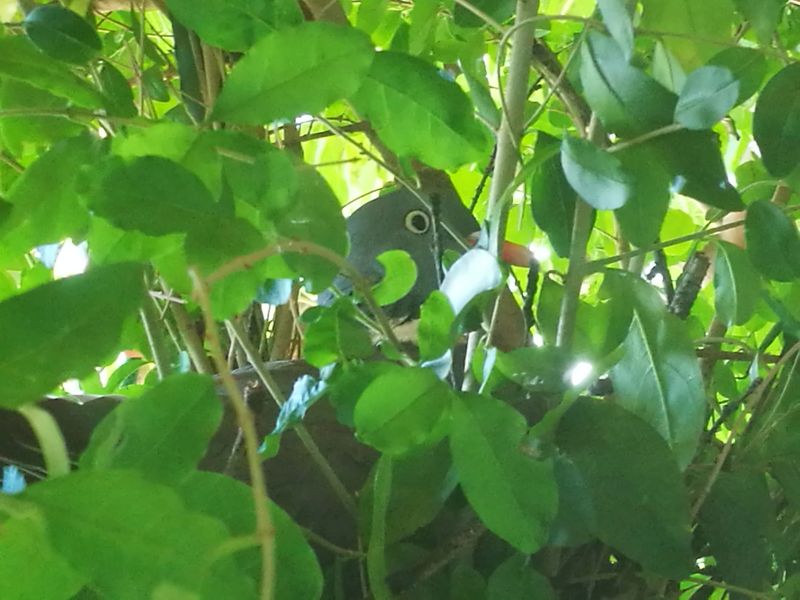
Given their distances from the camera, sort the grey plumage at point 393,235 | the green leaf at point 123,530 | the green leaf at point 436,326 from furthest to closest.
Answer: the grey plumage at point 393,235 → the green leaf at point 436,326 → the green leaf at point 123,530

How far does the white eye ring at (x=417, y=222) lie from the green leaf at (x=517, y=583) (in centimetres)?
43

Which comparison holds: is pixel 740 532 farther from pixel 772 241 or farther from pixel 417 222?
pixel 417 222

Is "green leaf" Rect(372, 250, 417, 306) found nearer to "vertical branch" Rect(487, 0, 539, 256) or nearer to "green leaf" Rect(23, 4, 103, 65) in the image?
"vertical branch" Rect(487, 0, 539, 256)

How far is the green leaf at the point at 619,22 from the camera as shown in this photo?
0.29 m

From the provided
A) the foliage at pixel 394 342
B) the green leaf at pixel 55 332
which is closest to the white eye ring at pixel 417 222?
the foliage at pixel 394 342

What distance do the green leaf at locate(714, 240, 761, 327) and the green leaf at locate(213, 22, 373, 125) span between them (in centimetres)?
19

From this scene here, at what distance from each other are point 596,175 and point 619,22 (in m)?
0.05

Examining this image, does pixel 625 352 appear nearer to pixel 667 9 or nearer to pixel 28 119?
pixel 667 9

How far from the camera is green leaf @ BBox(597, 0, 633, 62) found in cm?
29

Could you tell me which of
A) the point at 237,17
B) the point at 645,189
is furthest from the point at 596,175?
the point at 237,17

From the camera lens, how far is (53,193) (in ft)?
1.10

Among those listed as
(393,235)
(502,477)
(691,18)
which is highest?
(691,18)

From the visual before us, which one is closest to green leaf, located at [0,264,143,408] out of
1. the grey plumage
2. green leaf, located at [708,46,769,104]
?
green leaf, located at [708,46,769,104]

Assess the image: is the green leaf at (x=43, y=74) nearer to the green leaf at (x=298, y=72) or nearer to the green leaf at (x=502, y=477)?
the green leaf at (x=298, y=72)
